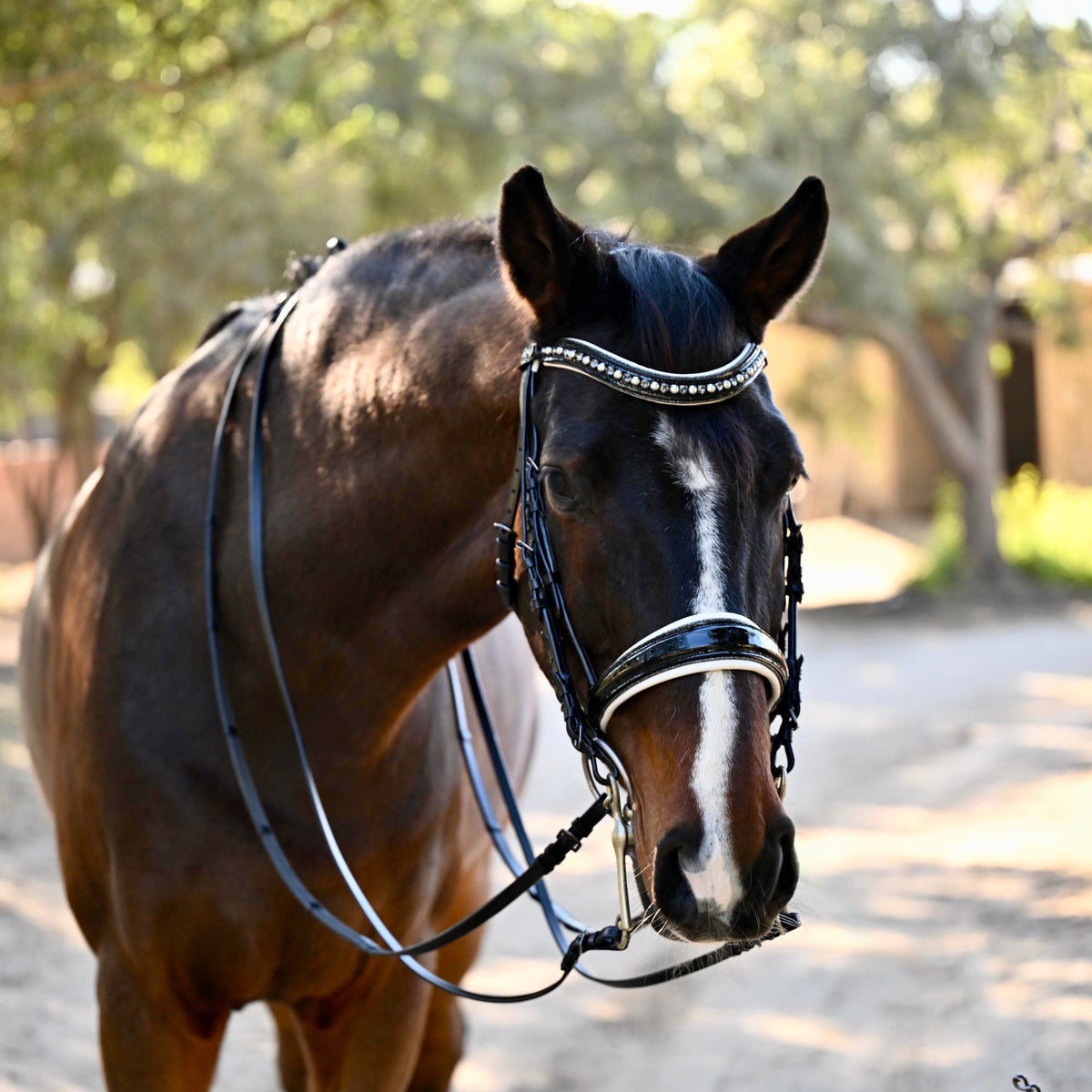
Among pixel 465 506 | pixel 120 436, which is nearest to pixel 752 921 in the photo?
pixel 465 506

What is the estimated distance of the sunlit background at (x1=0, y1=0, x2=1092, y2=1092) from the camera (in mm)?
4355

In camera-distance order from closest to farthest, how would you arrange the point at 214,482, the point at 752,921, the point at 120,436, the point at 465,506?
the point at 752,921, the point at 465,506, the point at 214,482, the point at 120,436

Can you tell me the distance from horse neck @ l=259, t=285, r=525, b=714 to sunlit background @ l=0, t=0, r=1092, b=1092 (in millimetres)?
462

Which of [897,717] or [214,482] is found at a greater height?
[214,482]

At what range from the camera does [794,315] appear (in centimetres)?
783

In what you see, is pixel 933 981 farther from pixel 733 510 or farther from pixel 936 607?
pixel 936 607

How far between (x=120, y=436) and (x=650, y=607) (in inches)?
58.7

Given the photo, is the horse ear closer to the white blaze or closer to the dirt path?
the white blaze

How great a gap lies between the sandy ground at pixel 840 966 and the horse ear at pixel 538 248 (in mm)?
909

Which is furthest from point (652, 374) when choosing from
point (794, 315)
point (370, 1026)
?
point (794, 315)

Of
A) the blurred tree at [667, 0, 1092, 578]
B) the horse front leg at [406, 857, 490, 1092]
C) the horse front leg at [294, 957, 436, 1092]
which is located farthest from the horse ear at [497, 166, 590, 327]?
the blurred tree at [667, 0, 1092, 578]

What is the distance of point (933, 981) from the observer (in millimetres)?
4473

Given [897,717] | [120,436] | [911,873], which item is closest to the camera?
[120,436]

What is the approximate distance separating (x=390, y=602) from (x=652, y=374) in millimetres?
677
